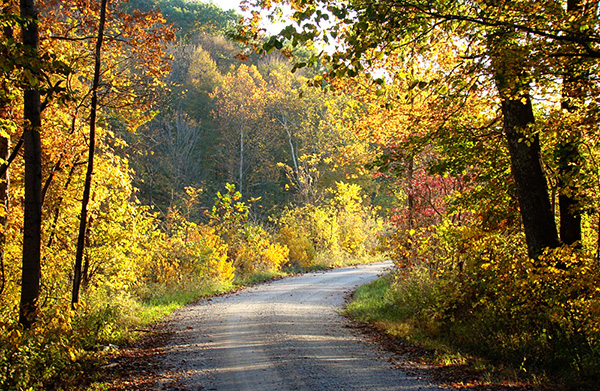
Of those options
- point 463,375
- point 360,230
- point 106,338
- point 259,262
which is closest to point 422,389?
point 463,375

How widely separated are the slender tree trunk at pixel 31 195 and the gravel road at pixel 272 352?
2.22m

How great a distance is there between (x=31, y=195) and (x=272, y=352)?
14.4ft

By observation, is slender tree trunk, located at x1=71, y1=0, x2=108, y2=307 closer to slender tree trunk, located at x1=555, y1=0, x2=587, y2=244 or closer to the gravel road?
the gravel road

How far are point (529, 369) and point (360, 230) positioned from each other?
2273 cm

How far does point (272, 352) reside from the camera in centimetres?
754

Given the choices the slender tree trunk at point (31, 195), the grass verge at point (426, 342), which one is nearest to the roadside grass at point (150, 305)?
the slender tree trunk at point (31, 195)

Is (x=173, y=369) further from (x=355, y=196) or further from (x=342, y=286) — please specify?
(x=355, y=196)

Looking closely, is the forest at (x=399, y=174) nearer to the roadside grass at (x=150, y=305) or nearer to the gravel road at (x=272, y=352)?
the roadside grass at (x=150, y=305)

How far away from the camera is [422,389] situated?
18.8 feet

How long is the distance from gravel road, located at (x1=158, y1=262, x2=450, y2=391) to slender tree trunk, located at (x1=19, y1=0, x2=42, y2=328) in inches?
87.2

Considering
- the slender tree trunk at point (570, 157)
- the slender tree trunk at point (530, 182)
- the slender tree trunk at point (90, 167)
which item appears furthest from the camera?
the slender tree trunk at point (90, 167)

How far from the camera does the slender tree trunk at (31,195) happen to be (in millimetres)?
6754

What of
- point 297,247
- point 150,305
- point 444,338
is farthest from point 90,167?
point 297,247

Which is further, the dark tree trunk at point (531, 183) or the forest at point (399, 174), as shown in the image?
the dark tree trunk at point (531, 183)
